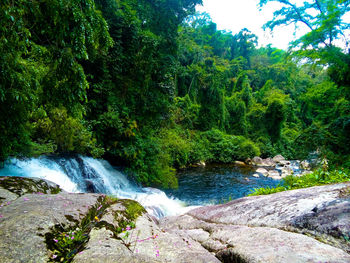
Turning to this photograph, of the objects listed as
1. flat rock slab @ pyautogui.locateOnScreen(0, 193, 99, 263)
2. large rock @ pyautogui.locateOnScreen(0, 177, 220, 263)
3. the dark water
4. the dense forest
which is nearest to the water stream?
the dark water

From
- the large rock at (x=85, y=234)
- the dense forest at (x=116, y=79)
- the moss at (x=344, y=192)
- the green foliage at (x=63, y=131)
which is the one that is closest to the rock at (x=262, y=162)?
the dense forest at (x=116, y=79)

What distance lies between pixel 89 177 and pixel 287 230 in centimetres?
637

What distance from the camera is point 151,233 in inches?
87.5

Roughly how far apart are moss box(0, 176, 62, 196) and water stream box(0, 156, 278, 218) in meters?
2.35

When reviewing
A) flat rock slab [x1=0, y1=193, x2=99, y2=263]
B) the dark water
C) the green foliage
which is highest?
the green foliage

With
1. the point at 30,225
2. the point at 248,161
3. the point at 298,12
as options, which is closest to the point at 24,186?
the point at 30,225

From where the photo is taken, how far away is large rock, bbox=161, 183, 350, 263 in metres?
1.81

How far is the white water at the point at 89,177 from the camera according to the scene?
5.50m

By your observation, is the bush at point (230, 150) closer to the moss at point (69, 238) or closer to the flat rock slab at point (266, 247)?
the flat rock slab at point (266, 247)

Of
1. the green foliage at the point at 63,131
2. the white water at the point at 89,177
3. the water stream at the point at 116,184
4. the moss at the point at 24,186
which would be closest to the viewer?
the moss at the point at 24,186

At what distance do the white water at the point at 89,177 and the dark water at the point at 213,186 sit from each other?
3.81 feet

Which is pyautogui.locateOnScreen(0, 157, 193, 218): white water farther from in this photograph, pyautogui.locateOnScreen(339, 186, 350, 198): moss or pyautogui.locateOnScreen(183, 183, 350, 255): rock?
pyautogui.locateOnScreen(339, 186, 350, 198): moss

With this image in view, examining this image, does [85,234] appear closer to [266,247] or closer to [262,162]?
[266,247]

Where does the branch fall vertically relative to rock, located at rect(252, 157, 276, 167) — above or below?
above
